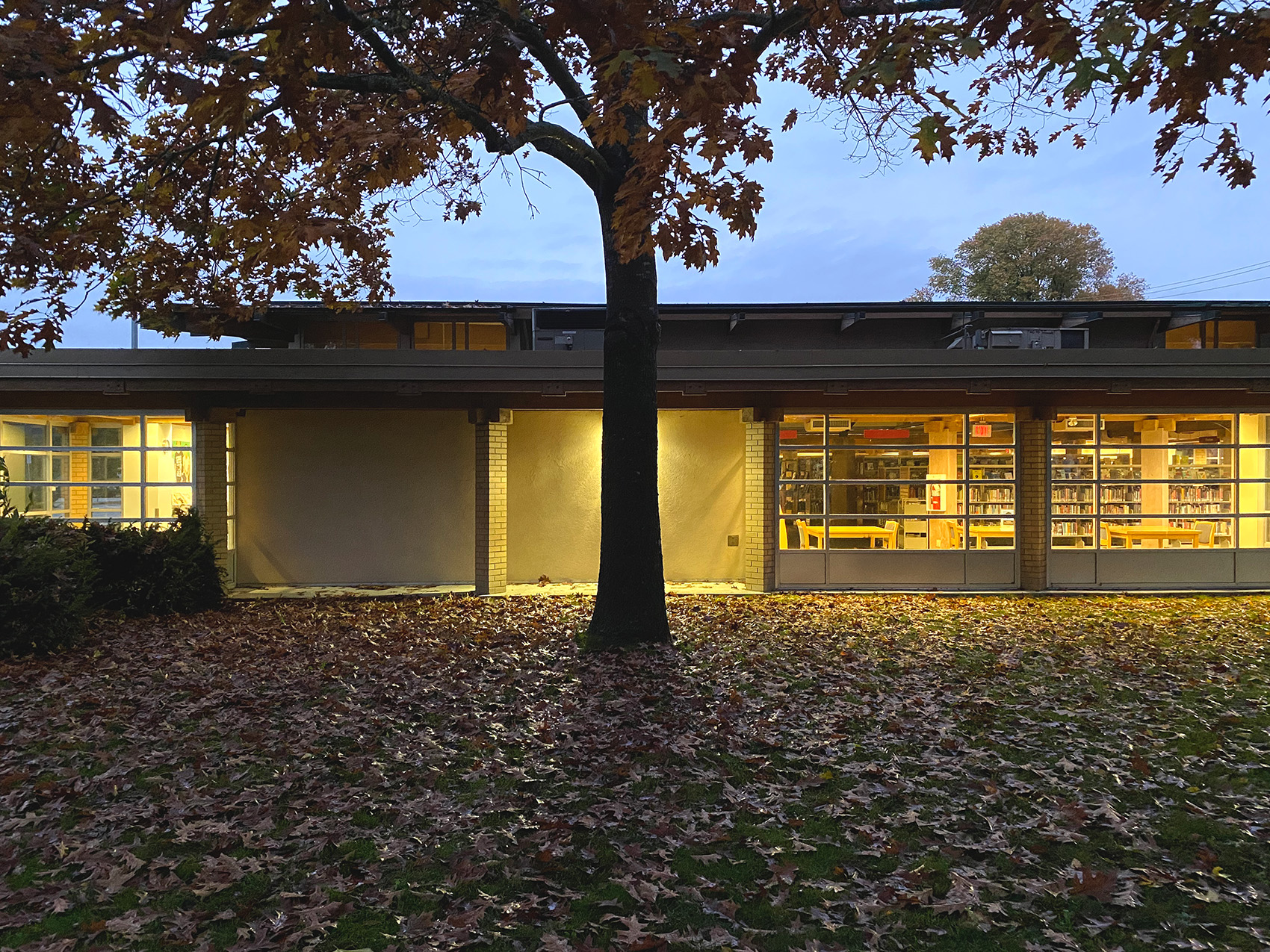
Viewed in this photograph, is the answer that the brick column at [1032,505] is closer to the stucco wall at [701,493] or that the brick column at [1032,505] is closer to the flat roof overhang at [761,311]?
the stucco wall at [701,493]

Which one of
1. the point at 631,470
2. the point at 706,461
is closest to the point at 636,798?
the point at 631,470

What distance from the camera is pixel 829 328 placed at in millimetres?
21141

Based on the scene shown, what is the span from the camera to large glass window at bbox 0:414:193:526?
12.7 m

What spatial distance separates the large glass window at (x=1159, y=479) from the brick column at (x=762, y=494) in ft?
15.7

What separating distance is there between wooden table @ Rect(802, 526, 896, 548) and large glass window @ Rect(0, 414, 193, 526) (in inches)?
420

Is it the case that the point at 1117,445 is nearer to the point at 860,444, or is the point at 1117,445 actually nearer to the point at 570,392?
the point at 860,444

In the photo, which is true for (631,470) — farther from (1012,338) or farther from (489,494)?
(1012,338)

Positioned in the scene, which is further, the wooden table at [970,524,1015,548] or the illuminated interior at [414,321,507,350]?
the illuminated interior at [414,321,507,350]

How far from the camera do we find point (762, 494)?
41.9 ft

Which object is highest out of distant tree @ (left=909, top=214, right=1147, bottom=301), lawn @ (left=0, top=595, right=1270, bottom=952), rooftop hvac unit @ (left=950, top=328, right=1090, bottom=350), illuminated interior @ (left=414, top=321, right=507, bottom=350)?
distant tree @ (left=909, top=214, right=1147, bottom=301)

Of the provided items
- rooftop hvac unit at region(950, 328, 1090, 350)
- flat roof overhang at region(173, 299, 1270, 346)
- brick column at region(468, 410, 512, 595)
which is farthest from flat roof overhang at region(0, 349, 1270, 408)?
flat roof overhang at region(173, 299, 1270, 346)

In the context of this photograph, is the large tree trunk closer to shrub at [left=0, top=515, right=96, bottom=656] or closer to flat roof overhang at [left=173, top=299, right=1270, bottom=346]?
shrub at [left=0, top=515, right=96, bottom=656]

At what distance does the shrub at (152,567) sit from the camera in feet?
33.6

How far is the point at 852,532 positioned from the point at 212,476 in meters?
10.7
